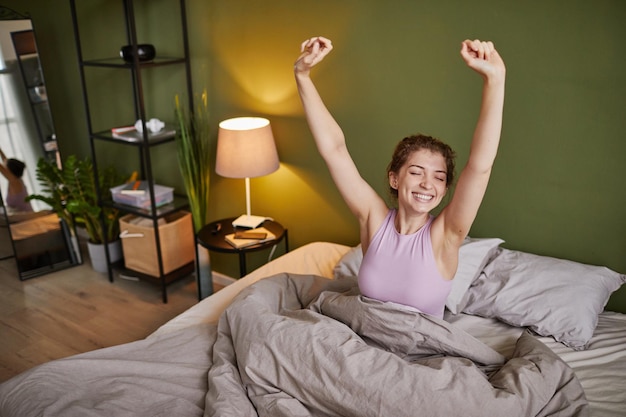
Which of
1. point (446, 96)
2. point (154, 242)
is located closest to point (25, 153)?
point (154, 242)

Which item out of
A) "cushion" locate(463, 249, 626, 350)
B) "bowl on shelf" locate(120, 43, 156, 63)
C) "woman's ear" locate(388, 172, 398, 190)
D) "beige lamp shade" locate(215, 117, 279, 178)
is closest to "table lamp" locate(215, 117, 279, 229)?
"beige lamp shade" locate(215, 117, 279, 178)

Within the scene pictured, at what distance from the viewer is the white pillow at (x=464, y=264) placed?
1.99 m

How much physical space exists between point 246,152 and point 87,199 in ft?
4.96

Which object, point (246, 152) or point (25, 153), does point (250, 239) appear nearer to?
point (246, 152)

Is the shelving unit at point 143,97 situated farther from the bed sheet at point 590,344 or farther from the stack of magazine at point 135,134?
the bed sheet at point 590,344

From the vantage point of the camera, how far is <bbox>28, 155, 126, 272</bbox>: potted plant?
11.0 feet

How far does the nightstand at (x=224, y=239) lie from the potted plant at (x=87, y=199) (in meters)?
0.81

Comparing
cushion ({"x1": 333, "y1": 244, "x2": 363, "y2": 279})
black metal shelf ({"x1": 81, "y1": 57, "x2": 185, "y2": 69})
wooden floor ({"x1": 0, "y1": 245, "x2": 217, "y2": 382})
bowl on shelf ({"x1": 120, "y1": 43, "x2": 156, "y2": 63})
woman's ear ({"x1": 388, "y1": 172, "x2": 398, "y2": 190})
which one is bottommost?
wooden floor ({"x1": 0, "y1": 245, "x2": 217, "y2": 382})

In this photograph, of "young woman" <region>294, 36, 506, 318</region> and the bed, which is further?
"young woman" <region>294, 36, 506, 318</region>

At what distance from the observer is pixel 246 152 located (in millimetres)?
2619

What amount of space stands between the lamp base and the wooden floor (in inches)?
25.4

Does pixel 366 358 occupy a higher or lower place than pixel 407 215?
lower

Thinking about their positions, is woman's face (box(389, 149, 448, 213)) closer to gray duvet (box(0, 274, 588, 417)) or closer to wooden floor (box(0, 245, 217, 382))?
gray duvet (box(0, 274, 588, 417))

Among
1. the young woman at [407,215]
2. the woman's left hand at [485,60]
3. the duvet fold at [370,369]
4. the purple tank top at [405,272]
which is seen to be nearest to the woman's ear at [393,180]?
the young woman at [407,215]
